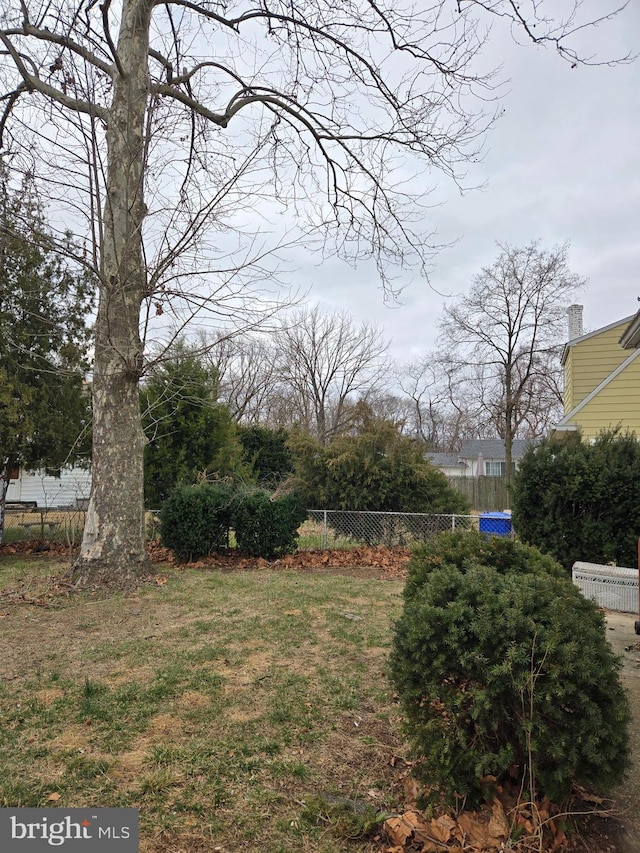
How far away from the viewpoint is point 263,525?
8.97 metres

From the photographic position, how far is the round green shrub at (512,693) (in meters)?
1.98

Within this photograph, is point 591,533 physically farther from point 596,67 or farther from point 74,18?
point 74,18

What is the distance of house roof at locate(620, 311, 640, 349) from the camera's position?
5.33 m

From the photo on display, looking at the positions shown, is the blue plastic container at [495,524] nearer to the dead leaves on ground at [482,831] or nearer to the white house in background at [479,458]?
the dead leaves on ground at [482,831]

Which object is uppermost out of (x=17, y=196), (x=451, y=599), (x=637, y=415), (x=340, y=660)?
(x=17, y=196)

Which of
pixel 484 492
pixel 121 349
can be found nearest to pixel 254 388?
pixel 484 492

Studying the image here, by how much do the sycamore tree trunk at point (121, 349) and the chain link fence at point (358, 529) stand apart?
3.87 meters

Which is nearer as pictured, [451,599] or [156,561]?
[451,599]

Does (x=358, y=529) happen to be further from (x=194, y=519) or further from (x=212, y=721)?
(x=212, y=721)

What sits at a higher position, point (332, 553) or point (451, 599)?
point (451, 599)

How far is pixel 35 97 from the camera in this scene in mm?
6582

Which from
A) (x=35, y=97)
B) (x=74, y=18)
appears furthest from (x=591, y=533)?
(x=35, y=97)

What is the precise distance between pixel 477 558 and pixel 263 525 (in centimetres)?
643

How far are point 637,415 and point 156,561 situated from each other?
909 centimetres
